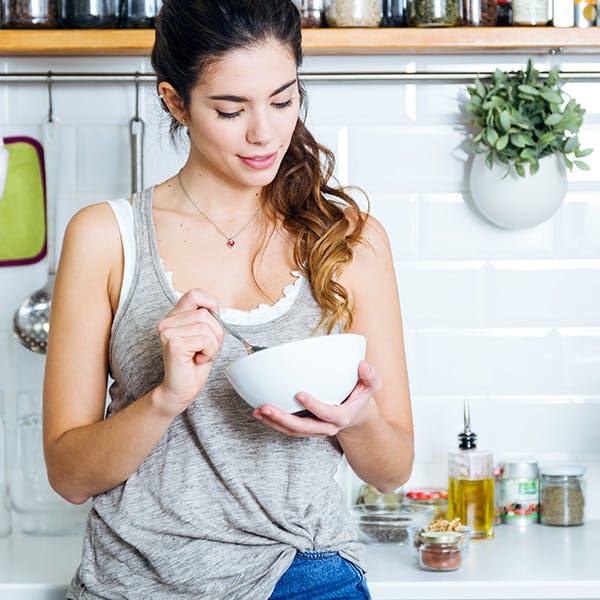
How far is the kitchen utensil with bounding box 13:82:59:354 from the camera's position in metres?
1.86

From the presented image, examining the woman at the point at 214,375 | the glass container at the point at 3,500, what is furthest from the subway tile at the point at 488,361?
the glass container at the point at 3,500

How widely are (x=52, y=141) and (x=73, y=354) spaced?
2.40ft

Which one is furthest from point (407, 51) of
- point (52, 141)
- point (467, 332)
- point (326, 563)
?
point (326, 563)

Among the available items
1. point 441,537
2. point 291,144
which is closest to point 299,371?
point 291,144

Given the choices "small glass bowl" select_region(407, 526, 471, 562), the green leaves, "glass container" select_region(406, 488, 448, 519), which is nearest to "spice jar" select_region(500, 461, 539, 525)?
"glass container" select_region(406, 488, 448, 519)

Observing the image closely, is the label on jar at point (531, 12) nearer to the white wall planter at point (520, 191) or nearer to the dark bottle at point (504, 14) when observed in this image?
the dark bottle at point (504, 14)

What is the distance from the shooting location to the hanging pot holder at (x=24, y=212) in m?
1.94

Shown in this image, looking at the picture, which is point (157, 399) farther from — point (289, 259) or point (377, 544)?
point (377, 544)

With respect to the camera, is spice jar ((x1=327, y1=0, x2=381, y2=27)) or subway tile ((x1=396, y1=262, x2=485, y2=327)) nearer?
spice jar ((x1=327, y1=0, x2=381, y2=27))

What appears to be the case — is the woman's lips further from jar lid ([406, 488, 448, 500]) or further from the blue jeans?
jar lid ([406, 488, 448, 500])

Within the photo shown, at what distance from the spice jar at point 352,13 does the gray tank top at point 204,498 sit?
67 cm

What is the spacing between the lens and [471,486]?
178cm

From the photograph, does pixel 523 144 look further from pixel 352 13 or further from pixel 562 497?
pixel 562 497

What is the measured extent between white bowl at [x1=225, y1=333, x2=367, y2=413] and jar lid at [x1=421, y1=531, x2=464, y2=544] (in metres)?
0.52
